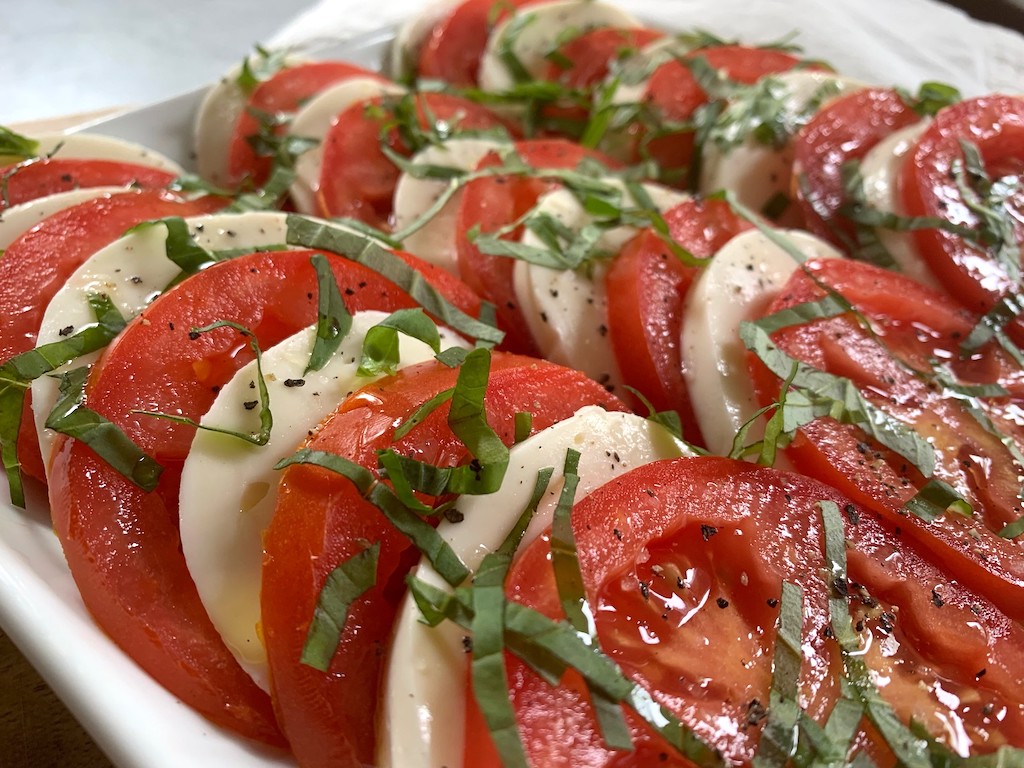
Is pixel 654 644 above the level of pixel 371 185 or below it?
below

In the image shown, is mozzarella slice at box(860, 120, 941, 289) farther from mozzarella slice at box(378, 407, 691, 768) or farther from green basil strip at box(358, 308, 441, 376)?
green basil strip at box(358, 308, 441, 376)

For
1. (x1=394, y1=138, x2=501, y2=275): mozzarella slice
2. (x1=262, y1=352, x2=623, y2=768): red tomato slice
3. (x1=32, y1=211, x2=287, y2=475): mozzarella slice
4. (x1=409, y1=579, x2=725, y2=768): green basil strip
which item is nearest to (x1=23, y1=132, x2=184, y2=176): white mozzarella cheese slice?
(x1=394, y1=138, x2=501, y2=275): mozzarella slice

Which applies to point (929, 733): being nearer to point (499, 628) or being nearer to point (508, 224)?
point (499, 628)

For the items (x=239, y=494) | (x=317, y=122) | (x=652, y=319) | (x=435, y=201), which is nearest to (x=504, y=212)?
(x=435, y=201)

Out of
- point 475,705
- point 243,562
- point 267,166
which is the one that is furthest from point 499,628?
point 267,166

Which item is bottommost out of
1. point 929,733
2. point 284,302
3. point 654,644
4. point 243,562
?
point 929,733

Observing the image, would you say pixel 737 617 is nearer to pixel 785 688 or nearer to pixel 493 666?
pixel 785 688
